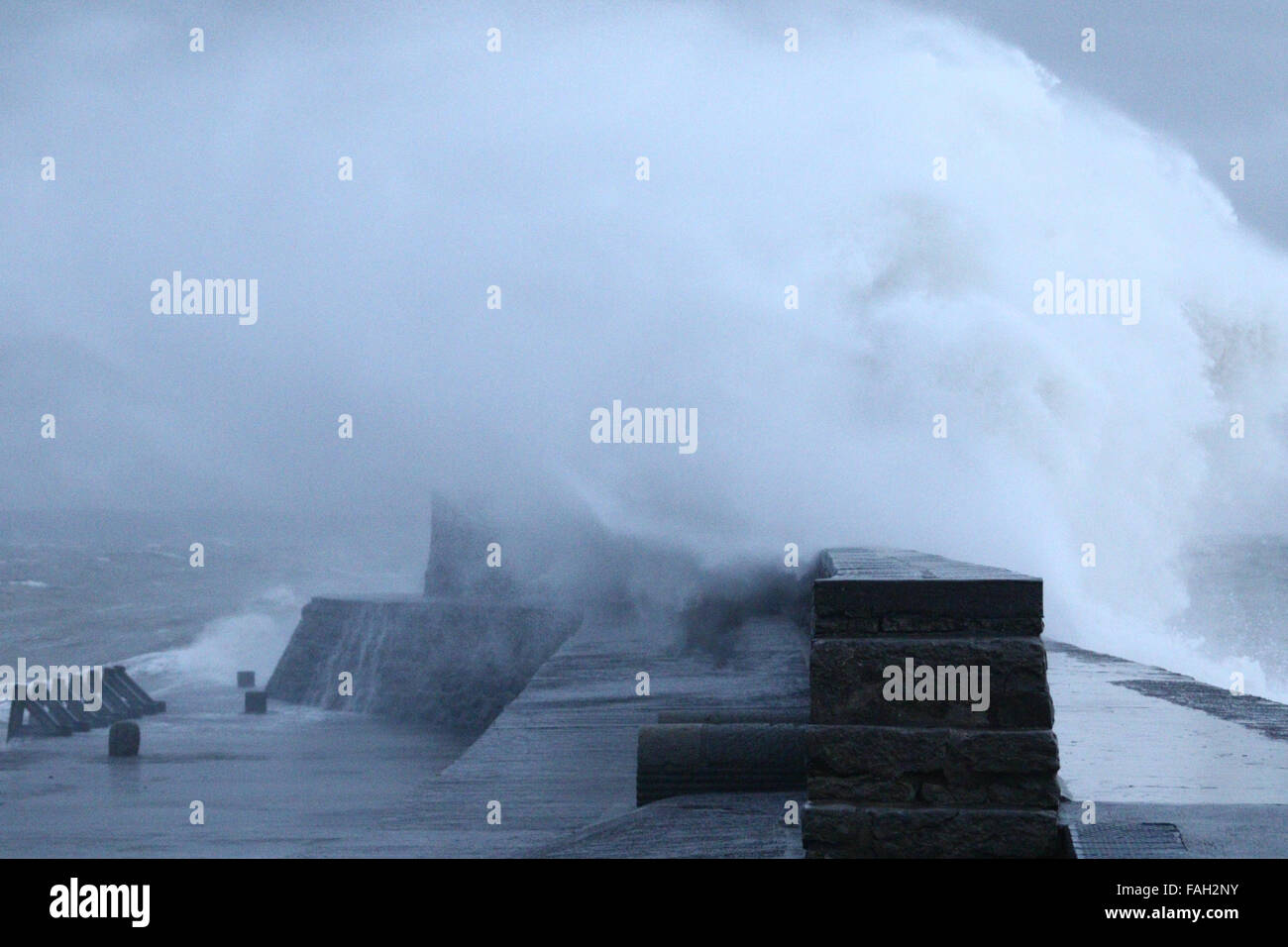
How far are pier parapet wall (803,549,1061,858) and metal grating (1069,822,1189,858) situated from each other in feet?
0.47

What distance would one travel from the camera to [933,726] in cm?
477

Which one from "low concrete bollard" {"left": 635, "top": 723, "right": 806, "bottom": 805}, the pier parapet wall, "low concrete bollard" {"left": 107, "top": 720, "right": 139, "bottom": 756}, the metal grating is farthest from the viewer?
"low concrete bollard" {"left": 107, "top": 720, "right": 139, "bottom": 756}

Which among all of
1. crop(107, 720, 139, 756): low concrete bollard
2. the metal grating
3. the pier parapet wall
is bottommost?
crop(107, 720, 139, 756): low concrete bollard

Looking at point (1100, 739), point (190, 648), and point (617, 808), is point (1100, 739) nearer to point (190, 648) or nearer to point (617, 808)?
point (617, 808)

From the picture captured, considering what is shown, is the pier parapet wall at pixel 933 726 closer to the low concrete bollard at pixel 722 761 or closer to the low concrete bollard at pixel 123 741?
the low concrete bollard at pixel 722 761

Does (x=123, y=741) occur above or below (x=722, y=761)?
below

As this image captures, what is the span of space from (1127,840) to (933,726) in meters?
0.67

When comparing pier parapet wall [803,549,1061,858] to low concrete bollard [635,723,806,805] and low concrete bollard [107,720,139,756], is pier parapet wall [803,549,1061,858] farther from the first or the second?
low concrete bollard [107,720,139,756]

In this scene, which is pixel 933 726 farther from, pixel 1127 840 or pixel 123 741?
pixel 123 741

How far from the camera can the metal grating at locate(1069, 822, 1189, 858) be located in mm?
4344

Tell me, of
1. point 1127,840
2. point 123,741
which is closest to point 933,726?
point 1127,840

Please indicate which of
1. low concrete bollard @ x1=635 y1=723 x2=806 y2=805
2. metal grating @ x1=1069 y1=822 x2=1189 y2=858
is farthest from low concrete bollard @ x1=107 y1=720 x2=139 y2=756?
metal grating @ x1=1069 y1=822 x2=1189 y2=858
